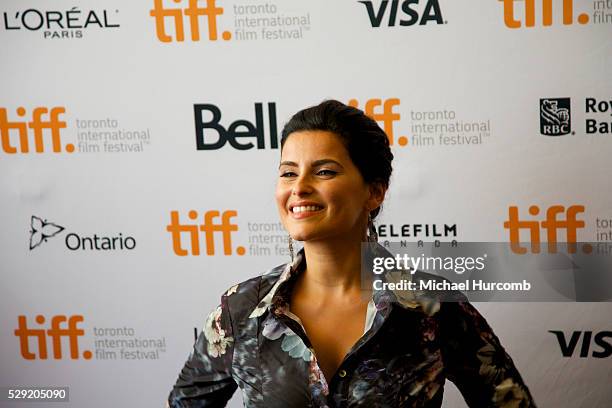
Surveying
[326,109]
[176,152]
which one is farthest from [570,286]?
[176,152]

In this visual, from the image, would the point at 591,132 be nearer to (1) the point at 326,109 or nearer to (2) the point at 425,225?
(2) the point at 425,225

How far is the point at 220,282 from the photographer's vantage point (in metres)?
2.82

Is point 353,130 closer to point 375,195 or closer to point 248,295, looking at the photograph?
point 375,195

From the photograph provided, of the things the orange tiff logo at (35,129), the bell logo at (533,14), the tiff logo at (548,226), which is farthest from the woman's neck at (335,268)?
the orange tiff logo at (35,129)

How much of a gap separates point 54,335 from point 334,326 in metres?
1.52

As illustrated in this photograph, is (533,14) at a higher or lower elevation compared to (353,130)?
higher

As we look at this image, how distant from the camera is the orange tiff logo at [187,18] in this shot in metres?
2.67

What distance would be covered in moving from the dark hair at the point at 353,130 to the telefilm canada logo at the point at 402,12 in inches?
A: 29.2

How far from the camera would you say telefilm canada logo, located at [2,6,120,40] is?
2.73 m

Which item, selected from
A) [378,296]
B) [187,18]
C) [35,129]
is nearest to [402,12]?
[187,18]

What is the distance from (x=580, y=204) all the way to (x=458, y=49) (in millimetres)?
662

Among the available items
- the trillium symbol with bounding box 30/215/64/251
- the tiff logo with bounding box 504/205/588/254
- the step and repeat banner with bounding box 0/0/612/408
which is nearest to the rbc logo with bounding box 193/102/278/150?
the step and repeat banner with bounding box 0/0/612/408

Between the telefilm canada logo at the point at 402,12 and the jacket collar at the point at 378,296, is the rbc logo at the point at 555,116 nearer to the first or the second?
the telefilm canada logo at the point at 402,12

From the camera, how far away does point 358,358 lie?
178cm
